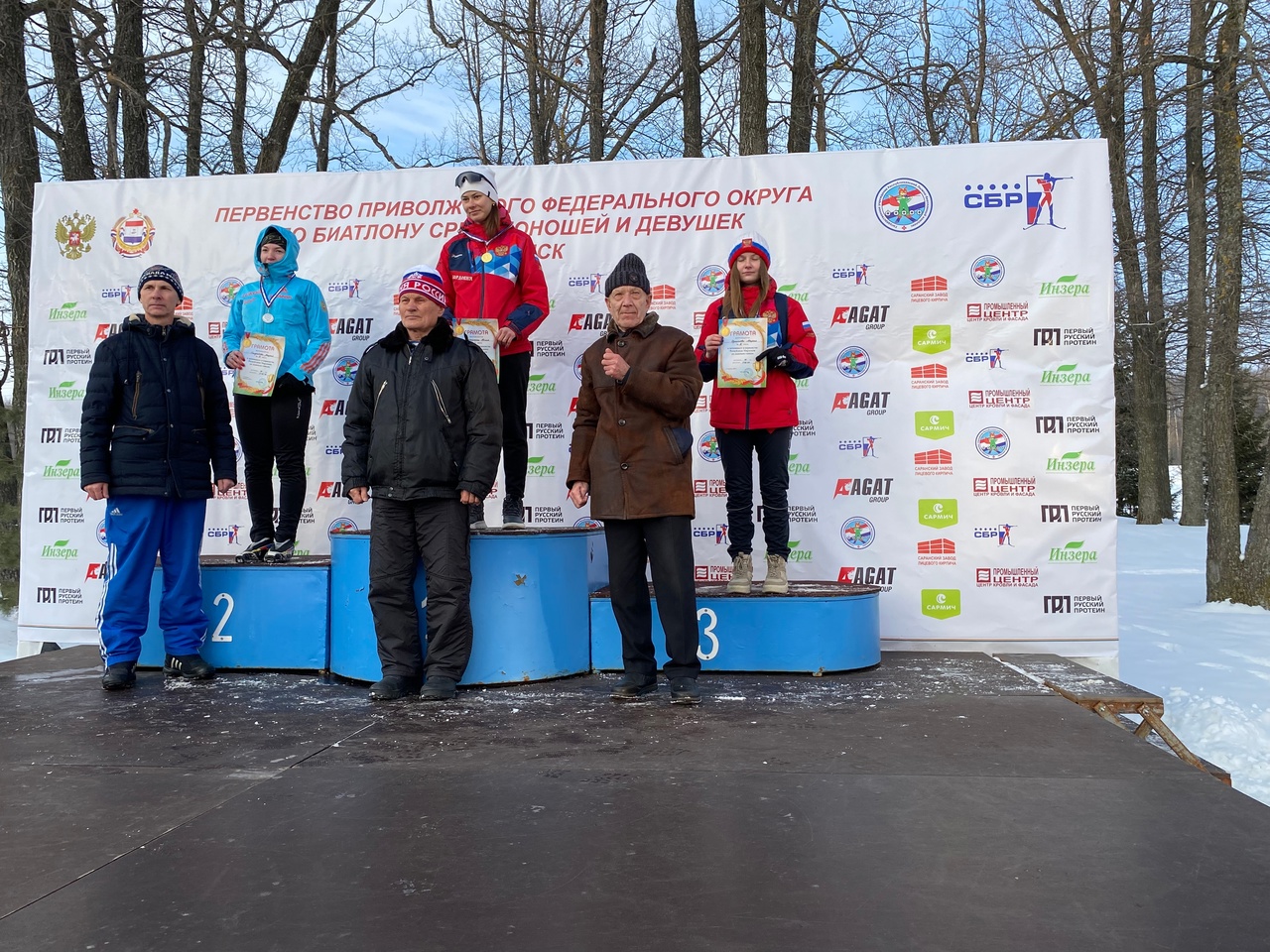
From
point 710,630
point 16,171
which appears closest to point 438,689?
point 710,630

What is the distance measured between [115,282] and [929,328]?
202 inches

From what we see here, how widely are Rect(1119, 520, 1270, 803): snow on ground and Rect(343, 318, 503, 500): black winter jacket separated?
12.2ft

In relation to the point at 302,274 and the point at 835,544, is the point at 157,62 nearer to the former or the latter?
the point at 302,274

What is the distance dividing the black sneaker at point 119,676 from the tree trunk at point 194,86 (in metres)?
6.48

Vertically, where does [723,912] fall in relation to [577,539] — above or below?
below

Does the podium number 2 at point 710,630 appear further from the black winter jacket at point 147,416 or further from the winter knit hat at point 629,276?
the black winter jacket at point 147,416

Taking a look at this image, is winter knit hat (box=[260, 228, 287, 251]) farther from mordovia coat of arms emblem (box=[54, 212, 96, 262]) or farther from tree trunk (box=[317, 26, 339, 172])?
tree trunk (box=[317, 26, 339, 172])

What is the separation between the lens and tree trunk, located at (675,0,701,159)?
12.2 m

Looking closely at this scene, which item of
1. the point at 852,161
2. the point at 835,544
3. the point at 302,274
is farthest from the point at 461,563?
the point at 852,161

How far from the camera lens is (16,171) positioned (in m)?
8.38

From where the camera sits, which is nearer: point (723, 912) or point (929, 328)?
point (723, 912)

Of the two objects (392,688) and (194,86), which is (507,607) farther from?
(194,86)

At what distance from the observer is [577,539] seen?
4.86 m

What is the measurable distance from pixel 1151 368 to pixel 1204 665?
43.7 feet
